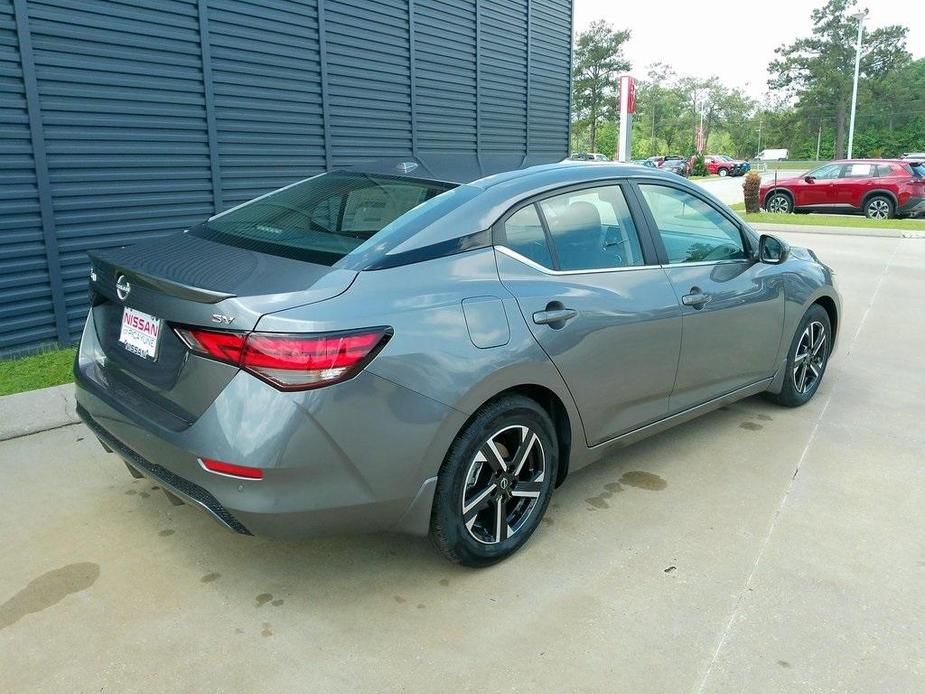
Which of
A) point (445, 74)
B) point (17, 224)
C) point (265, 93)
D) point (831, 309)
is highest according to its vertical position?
point (445, 74)

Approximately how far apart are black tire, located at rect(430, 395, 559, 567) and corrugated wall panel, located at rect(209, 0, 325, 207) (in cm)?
465

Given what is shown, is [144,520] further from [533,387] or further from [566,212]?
[566,212]

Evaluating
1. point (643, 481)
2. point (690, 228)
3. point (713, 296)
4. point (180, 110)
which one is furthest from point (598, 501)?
point (180, 110)

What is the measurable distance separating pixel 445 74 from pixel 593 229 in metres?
6.10

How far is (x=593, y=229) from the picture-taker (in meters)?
3.45

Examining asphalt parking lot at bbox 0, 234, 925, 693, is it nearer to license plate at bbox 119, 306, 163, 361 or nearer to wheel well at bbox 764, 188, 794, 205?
license plate at bbox 119, 306, 163, 361

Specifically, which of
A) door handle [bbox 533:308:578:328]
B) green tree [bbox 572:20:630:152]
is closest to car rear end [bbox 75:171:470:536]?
door handle [bbox 533:308:578:328]

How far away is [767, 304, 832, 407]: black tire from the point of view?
4.76 metres

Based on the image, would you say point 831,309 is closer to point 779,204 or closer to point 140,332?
point 140,332

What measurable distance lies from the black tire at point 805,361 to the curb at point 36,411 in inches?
167

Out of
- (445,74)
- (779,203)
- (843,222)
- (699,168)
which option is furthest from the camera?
(699,168)

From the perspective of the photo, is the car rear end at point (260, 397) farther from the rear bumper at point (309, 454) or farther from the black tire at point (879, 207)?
the black tire at point (879, 207)

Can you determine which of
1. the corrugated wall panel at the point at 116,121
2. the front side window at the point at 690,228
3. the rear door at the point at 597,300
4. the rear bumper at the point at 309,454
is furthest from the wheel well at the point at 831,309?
the corrugated wall panel at the point at 116,121

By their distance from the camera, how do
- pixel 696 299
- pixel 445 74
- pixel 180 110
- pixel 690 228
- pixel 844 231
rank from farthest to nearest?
pixel 844 231, pixel 445 74, pixel 180 110, pixel 690 228, pixel 696 299
